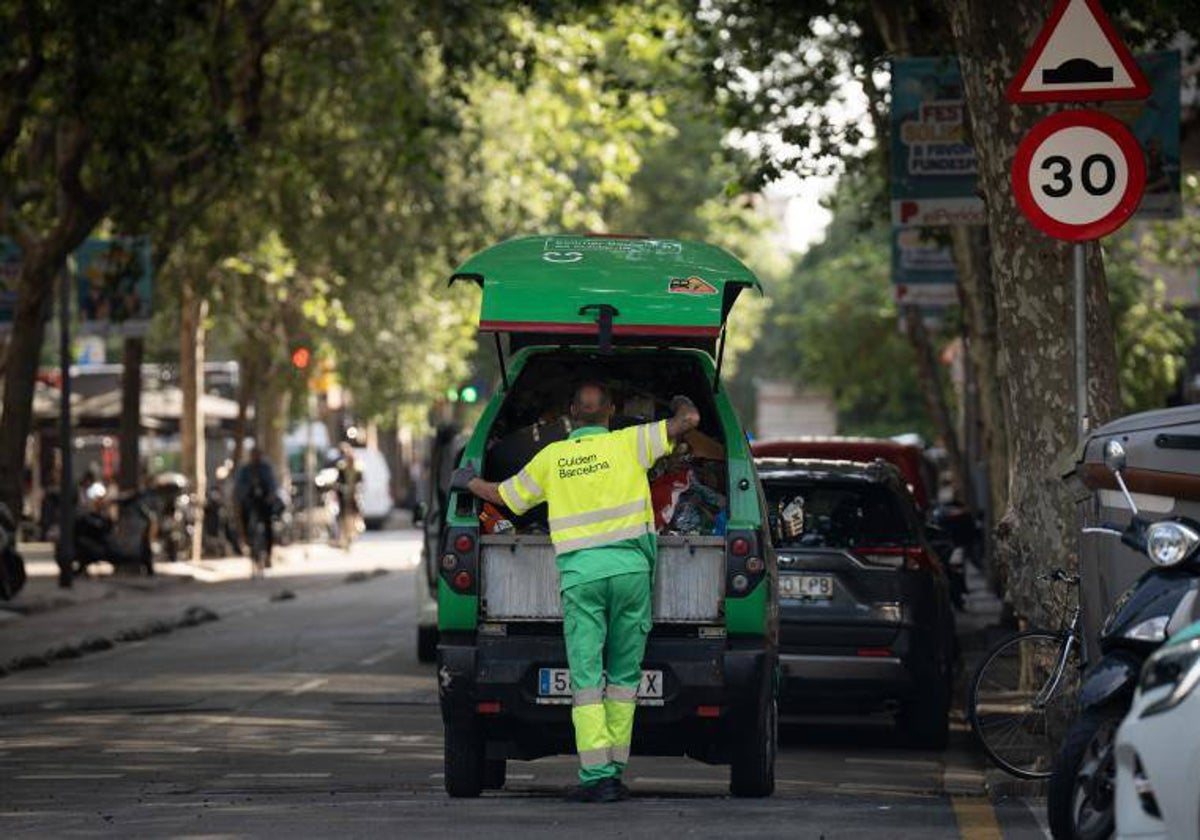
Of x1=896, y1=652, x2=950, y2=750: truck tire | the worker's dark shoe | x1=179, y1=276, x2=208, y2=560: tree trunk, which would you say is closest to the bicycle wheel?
x1=896, y1=652, x2=950, y2=750: truck tire

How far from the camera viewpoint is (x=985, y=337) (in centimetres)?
2591

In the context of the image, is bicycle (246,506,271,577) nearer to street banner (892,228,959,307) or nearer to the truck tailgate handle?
street banner (892,228,959,307)

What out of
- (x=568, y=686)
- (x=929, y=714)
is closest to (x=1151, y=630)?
(x=568, y=686)

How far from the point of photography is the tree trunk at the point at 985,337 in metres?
24.8

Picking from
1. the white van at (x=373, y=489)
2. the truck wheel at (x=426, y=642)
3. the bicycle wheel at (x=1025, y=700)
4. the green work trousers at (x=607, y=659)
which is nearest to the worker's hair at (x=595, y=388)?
the green work trousers at (x=607, y=659)

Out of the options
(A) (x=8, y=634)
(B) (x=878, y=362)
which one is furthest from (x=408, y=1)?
(B) (x=878, y=362)

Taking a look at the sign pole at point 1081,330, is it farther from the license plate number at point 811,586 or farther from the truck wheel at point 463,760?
the license plate number at point 811,586

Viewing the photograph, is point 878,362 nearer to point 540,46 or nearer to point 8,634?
point 540,46

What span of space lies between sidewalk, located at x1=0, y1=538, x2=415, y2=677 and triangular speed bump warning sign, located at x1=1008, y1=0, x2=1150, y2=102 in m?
12.0

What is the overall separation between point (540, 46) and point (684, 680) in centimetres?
2515

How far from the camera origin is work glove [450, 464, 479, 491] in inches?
470

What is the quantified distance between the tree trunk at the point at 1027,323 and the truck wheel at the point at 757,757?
2.70 meters

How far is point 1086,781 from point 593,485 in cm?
355

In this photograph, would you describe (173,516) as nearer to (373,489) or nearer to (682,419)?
(373,489)
